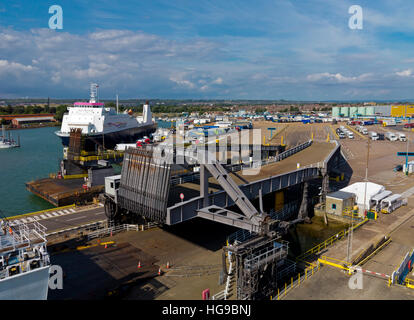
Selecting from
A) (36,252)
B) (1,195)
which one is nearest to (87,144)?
(1,195)

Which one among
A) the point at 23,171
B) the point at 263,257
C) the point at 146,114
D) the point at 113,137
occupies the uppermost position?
the point at 146,114

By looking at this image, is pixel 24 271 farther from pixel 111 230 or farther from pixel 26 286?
pixel 111 230

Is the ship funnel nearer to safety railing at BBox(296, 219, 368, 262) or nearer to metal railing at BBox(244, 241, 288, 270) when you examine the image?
safety railing at BBox(296, 219, 368, 262)

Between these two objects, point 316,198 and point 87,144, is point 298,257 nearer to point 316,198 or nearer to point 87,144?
point 316,198

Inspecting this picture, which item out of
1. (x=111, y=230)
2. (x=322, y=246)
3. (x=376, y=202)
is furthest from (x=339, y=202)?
(x=111, y=230)

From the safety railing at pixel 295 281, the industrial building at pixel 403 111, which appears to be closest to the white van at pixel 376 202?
the safety railing at pixel 295 281
